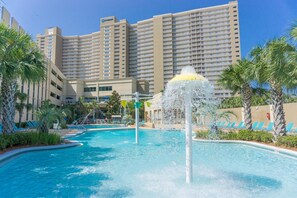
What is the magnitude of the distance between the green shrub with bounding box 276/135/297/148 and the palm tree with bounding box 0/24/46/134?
12.1 m

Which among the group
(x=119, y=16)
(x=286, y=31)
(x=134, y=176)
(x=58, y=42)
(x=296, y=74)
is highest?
(x=119, y=16)

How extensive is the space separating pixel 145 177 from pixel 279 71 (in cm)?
704

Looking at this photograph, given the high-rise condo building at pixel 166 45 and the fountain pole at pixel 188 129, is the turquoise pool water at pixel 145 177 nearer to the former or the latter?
the fountain pole at pixel 188 129

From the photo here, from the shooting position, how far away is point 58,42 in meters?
96.6

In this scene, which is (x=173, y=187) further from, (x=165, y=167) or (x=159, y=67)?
(x=159, y=67)

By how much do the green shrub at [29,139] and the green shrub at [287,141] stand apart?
11.6 metres

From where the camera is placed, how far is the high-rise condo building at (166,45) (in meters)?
77.2

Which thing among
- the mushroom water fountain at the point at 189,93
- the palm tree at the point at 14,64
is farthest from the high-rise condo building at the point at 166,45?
the mushroom water fountain at the point at 189,93

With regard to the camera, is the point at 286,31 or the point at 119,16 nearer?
the point at 286,31

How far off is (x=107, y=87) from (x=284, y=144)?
52009 millimetres

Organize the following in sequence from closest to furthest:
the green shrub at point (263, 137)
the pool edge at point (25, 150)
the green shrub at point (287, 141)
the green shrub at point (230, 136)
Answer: the pool edge at point (25, 150) → the green shrub at point (287, 141) → the green shrub at point (263, 137) → the green shrub at point (230, 136)

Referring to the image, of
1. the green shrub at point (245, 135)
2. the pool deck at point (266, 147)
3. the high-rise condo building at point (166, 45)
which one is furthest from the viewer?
the high-rise condo building at point (166, 45)

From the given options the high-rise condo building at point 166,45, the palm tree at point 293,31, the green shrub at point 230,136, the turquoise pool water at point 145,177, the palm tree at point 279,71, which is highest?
the high-rise condo building at point 166,45

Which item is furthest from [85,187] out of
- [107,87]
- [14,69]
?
[107,87]
